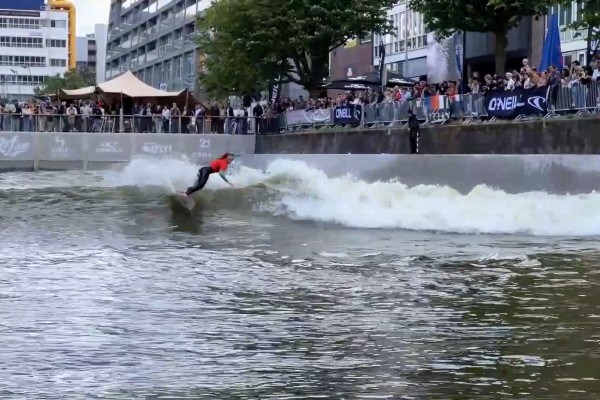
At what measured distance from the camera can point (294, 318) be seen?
12016 mm

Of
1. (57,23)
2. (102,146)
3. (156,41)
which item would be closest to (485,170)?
(102,146)

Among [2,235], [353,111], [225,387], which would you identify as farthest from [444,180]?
[225,387]

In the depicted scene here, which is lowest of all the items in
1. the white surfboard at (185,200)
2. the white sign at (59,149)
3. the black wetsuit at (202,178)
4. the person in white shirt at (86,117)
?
the white surfboard at (185,200)

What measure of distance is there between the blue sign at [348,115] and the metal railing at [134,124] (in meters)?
5.90

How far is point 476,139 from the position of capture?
105 ft

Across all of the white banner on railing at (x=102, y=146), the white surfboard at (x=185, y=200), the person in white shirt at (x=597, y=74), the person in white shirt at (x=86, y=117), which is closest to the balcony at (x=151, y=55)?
the person in white shirt at (x=86, y=117)

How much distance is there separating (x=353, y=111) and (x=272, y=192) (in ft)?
35.9

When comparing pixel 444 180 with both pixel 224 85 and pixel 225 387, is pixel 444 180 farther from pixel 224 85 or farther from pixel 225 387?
pixel 224 85

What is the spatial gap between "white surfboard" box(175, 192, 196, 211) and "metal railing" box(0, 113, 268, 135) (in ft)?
56.5

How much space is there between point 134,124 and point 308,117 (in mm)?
7479

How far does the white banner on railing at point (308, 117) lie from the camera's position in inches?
1717

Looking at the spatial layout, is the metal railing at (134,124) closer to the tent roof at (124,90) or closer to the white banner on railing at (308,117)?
the white banner on railing at (308,117)

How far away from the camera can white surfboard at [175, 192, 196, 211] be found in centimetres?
2889

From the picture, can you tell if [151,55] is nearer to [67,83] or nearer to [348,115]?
[67,83]
